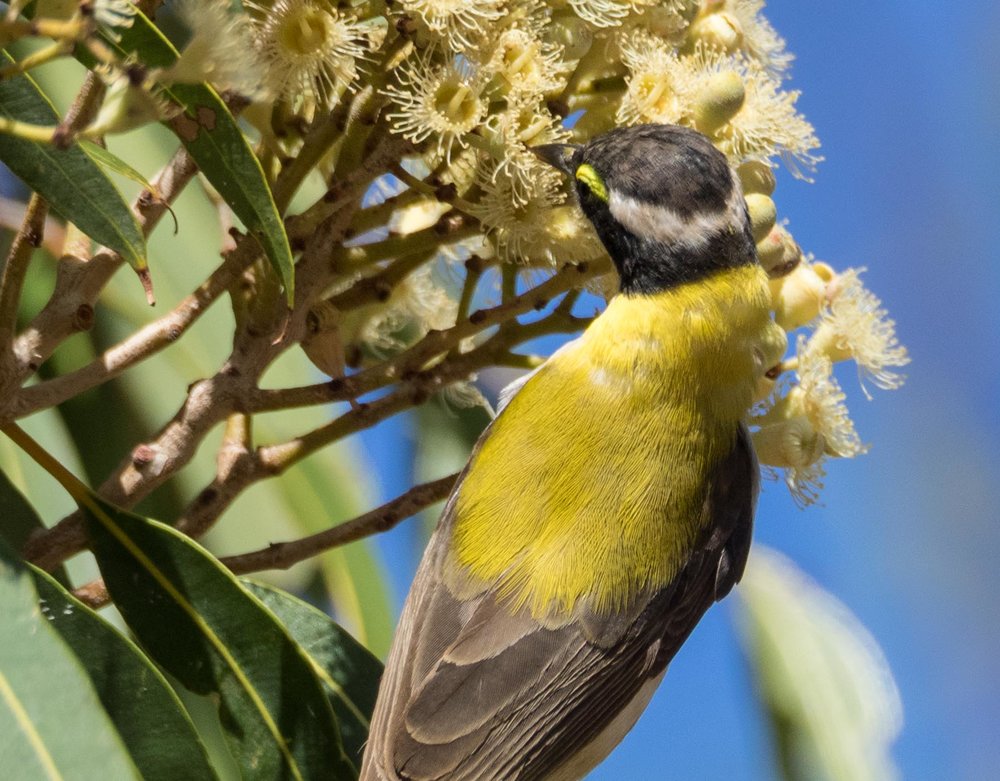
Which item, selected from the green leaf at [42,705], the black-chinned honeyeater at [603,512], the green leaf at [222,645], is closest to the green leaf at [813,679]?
the black-chinned honeyeater at [603,512]

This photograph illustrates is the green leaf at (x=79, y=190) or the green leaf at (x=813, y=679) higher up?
the green leaf at (x=79, y=190)

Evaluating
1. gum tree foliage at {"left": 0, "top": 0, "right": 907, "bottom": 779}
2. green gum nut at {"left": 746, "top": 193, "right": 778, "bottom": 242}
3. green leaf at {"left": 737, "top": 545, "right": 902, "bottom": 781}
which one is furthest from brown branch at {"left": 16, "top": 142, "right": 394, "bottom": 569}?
green leaf at {"left": 737, "top": 545, "right": 902, "bottom": 781}

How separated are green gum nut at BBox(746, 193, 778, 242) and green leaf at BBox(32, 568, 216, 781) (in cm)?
93

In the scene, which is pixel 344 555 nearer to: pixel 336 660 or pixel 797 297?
pixel 336 660

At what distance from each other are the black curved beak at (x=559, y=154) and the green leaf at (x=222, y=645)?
0.64m

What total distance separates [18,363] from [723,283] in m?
1.00

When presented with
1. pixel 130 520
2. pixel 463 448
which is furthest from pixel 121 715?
pixel 463 448

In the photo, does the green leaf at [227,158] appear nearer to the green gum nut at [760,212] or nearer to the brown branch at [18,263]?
the brown branch at [18,263]

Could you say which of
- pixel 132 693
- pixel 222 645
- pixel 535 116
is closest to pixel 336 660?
pixel 222 645

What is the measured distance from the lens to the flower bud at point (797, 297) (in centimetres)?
185

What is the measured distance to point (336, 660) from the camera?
1778 mm

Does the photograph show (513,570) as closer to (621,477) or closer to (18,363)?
(621,477)

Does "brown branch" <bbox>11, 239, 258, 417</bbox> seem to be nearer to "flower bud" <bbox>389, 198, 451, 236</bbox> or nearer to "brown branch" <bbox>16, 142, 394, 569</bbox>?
"brown branch" <bbox>16, 142, 394, 569</bbox>

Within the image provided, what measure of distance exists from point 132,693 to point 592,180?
836 mm
